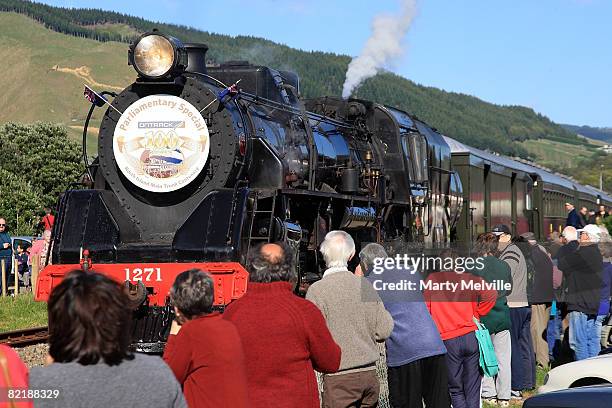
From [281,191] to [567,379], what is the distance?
3.92 meters

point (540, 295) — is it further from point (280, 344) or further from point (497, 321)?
point (280, 344)

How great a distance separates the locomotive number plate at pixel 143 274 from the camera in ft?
34.0

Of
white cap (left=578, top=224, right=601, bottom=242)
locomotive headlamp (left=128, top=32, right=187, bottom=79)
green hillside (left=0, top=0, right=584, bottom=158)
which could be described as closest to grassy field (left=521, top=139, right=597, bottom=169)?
green hillside (left=0, top=0, right=584, bottom=158)

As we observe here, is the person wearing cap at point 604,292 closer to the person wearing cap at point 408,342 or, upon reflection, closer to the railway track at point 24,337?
the person wearing cap at point 408,342

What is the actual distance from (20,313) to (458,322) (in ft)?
38.4

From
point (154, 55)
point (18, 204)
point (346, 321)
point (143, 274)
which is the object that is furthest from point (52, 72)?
point (346, 321)

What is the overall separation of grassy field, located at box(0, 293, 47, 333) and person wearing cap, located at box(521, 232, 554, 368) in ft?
27.8

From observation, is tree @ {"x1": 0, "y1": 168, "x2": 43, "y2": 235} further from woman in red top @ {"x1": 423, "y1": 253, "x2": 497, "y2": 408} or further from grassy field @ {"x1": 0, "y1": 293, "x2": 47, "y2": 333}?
woman in red top @ {"x1": 423, "y1": 253, "x2": 497, "y2": 408}

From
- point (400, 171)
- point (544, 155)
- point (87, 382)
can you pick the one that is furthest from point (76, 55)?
point (87, 382)

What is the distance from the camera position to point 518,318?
39.7 ft

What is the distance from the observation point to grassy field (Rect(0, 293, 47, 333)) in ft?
A: 56.2

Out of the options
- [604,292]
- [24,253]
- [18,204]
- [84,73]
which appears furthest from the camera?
[84,73]

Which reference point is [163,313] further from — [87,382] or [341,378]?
[87,382]

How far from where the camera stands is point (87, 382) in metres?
3.70
